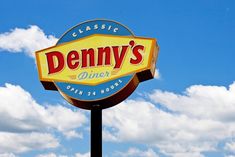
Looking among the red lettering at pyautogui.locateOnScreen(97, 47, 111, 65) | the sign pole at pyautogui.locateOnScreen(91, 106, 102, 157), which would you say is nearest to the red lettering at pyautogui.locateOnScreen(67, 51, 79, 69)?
the red lettering at pyautogui.locateOnScreen(97, 47, 111, 65)

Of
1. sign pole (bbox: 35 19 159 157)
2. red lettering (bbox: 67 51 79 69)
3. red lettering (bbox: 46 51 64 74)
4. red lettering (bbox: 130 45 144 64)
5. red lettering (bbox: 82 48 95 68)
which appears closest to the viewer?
sign pole (bbox: 35 19 159 157)

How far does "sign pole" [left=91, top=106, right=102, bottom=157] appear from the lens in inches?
739

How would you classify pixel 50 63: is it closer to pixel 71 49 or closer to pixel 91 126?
pixel 71 49

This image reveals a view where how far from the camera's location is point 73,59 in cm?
2023

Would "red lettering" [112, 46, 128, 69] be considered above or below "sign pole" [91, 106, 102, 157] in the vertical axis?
above

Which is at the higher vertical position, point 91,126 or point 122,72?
point 122,72

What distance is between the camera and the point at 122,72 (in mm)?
19359

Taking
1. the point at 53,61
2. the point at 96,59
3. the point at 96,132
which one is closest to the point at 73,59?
the point at 53,61

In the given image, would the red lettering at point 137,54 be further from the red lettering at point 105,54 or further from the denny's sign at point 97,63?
the red lettering at point 105,54

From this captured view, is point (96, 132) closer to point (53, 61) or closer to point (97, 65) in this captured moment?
point (97, 65)

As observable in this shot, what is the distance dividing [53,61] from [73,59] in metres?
0.77

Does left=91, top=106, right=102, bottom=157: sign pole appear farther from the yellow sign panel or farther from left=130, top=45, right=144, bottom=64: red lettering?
left=130, top=45, right=144, bottom=64: red lettering

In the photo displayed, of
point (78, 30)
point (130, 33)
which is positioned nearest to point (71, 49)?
point (78, 30)

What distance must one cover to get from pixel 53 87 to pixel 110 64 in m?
2.27
